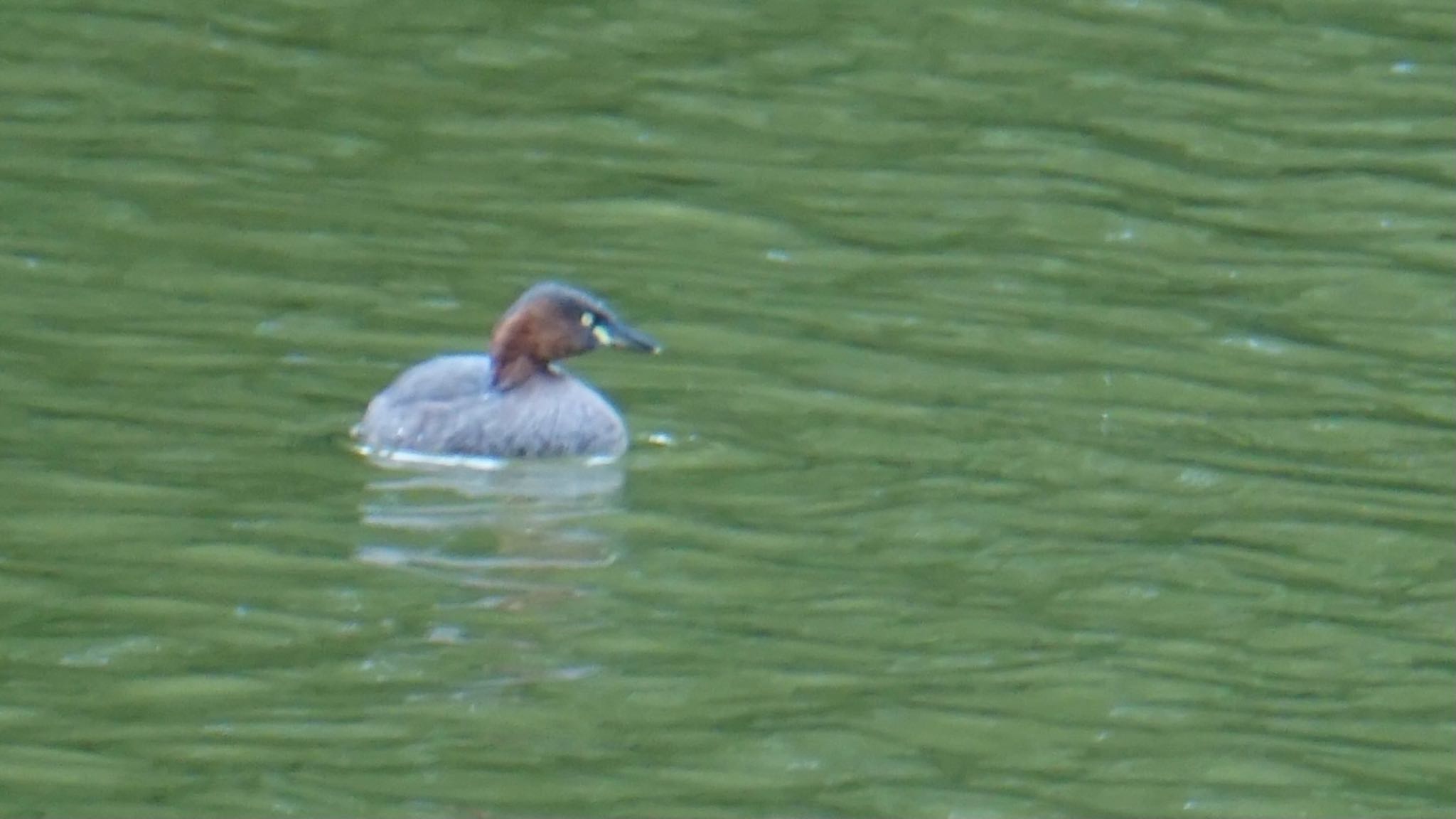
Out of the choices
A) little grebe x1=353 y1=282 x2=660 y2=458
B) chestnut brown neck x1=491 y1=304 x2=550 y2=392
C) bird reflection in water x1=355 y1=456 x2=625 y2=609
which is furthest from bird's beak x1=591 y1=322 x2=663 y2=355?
bird reflection in water x1=355 y1=456 x2=625 y2=609

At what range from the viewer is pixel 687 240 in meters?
17.2

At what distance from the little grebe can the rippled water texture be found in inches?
8.2

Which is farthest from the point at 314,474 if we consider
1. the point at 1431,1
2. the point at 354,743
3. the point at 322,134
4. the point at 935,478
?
the point at 1431,1

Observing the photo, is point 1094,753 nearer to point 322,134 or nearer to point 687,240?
point 687,240

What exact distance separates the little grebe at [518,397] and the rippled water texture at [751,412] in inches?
8.2

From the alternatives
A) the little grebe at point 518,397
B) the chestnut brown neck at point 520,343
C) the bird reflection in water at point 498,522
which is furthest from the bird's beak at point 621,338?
the bird reflection in water at point 498,522

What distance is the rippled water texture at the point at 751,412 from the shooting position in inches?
420

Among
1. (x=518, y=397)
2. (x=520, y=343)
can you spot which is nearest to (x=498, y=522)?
(x=518, y=397)

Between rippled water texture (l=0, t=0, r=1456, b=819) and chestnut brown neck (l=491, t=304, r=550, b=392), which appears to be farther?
chestnut brown neck (l=491, t=304, r=550, b=392)

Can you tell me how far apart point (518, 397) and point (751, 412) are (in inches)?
36.4

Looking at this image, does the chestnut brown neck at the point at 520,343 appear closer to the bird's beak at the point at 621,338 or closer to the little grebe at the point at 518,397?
the little grebe at the point at 518,397

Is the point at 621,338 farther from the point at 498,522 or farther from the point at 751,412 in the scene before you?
the point at 498,522

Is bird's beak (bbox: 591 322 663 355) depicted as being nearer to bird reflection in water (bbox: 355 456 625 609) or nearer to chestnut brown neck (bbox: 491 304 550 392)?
chestnut brown neck (bbox: 491 304 550 392)

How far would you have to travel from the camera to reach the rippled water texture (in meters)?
10.7
